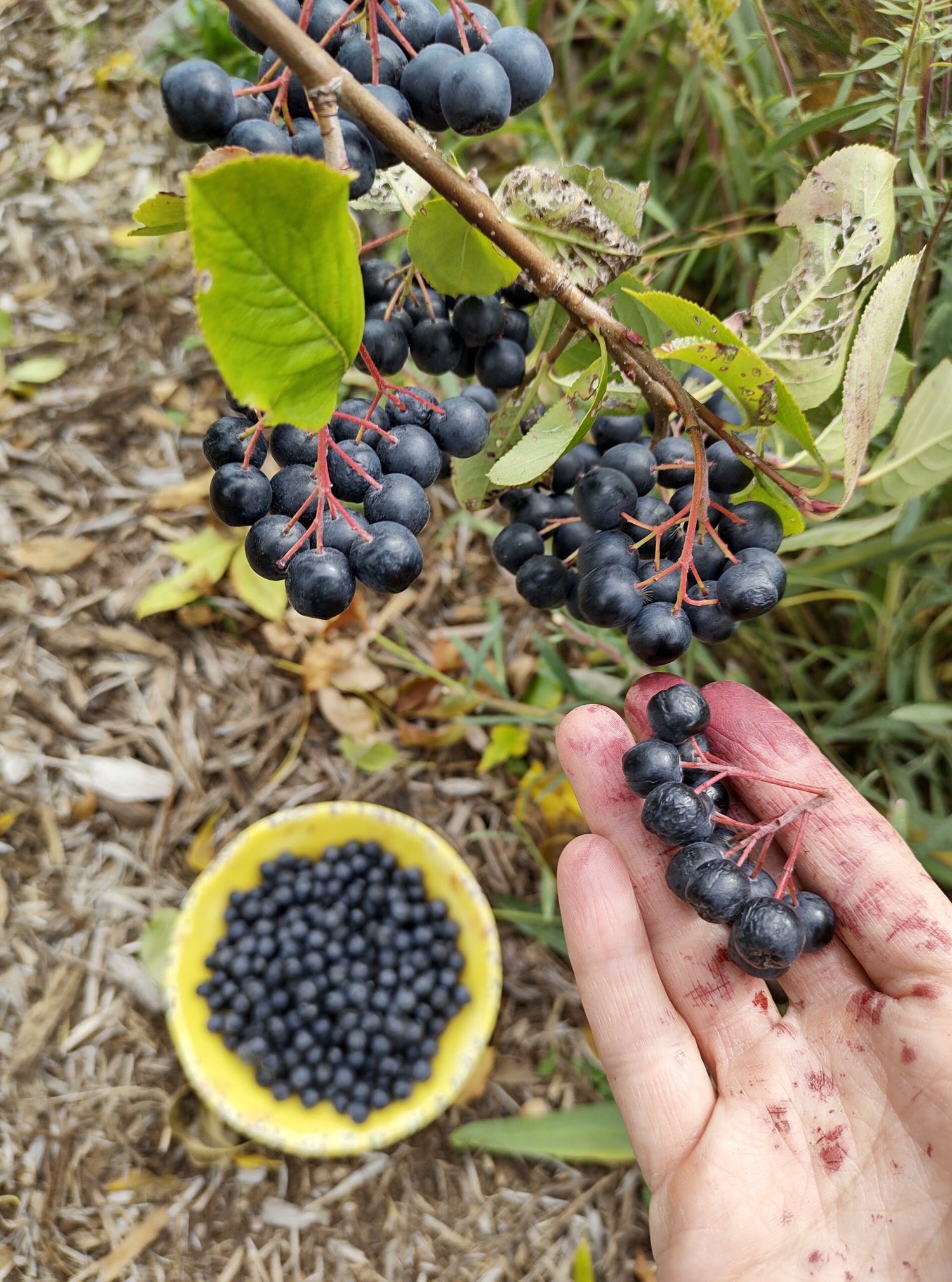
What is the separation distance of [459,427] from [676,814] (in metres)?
0.45

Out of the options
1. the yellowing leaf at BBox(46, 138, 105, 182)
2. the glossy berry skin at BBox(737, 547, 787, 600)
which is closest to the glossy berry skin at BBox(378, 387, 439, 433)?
the glossy berry skin at BBox(737, 547, 787, 600)

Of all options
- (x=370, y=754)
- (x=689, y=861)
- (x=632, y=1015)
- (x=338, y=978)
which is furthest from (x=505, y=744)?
(x=689, y=861)

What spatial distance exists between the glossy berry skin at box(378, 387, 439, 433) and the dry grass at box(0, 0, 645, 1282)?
1.15 m

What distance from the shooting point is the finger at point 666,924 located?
3.56ft

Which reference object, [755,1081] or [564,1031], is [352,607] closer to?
[564,1031]

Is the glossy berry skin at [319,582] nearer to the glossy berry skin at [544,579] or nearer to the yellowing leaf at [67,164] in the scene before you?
the glossy berry skin at [544,579]

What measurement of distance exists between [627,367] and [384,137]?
0.29m

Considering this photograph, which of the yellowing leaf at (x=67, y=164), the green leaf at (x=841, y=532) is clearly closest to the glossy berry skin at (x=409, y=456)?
the green leaf at (x=841, y=532)

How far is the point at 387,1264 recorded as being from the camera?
66.4 inches

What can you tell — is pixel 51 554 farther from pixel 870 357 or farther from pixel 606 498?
pixel 870 357

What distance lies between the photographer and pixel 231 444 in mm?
755

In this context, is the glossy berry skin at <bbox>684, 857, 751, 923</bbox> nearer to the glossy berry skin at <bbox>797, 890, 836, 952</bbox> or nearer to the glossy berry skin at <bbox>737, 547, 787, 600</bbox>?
the glossy berry skin at <bbox>797, 890, 836, 952</bbox>

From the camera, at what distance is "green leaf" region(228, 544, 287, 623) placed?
1.83 m

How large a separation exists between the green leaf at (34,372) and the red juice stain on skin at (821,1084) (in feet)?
6.63
